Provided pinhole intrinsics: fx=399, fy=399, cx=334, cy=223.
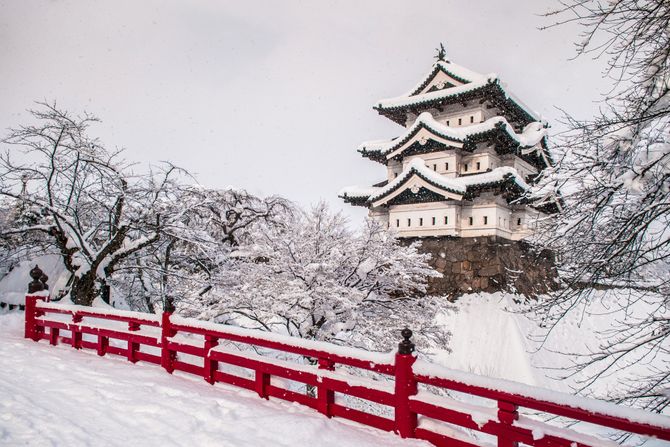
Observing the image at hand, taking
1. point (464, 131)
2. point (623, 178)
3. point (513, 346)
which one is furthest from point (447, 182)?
point (623, 178)

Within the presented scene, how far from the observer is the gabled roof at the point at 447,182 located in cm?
1989

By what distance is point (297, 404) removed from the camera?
5.20 m

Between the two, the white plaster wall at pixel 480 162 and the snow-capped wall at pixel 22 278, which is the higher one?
the white plaster wall at pixel 480 162

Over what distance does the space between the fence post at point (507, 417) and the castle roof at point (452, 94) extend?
20.9 m

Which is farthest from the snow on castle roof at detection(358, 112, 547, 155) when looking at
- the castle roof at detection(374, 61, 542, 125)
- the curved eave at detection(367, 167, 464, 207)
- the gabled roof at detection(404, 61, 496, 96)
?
the curved eave at detection(367, 167, 464, 207)

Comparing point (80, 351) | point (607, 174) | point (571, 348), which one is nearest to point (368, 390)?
point (607, 174)

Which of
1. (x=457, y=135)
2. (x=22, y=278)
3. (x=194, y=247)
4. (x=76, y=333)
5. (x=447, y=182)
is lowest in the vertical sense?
(x=22, y=278)

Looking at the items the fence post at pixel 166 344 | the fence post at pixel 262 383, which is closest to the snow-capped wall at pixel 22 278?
the fence post at pixel 166 344

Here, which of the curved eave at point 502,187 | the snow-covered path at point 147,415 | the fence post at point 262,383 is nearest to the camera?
the snow-covered path at point 147,415

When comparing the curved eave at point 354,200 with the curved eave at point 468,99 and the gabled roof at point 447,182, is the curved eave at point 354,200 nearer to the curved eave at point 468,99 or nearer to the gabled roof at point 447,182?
the gabled roof at point 447,182

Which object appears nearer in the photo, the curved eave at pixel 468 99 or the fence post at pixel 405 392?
the fence post at pixel 405 392

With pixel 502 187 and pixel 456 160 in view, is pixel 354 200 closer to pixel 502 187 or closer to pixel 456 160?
pixel 456 160

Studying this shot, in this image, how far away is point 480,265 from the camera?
20.5 metres

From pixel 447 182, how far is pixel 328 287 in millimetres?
12205
